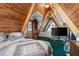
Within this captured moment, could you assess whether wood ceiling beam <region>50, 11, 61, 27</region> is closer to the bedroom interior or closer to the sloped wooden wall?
the bedroom interior

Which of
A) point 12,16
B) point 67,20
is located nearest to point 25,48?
point 12,16

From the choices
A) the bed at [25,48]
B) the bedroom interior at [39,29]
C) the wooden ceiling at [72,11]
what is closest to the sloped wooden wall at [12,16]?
the bedroom interior at [39,29]

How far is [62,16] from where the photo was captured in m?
2.85

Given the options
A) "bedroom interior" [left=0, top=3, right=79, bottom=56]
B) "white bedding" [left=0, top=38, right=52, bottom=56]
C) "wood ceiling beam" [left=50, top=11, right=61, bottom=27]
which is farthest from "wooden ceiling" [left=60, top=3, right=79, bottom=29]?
"white bedding" [left=0, top=38, right=52, bottom=56]

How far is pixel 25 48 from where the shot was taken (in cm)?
281

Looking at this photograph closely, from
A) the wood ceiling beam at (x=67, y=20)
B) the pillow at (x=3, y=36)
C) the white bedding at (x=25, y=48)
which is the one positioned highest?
the wood ceiling beam at (x=67, y=20)

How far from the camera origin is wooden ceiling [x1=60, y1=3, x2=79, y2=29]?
2807 mm

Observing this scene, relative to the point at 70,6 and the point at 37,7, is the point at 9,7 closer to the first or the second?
the point at 37,7

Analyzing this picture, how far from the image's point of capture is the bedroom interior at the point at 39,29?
9.23 feet

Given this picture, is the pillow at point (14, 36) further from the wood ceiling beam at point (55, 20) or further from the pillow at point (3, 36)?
the wood ceiling beam at point (55, 20)

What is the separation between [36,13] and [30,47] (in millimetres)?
528

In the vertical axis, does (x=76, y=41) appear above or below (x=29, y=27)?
below

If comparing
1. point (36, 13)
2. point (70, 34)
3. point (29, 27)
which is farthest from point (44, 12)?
point (70, 34)

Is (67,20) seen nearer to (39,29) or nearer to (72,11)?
(72,11)
